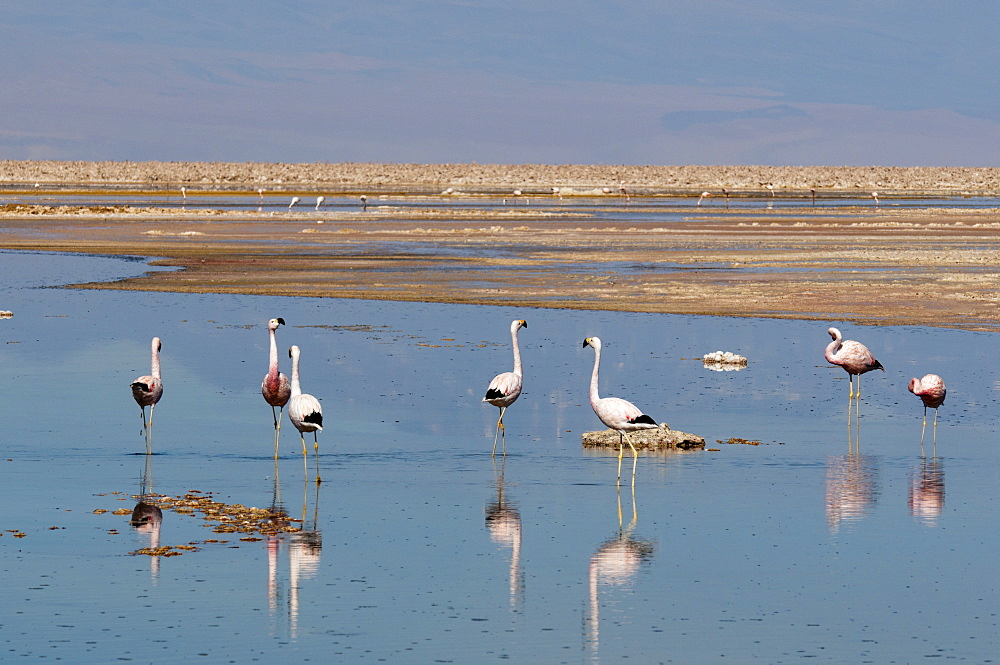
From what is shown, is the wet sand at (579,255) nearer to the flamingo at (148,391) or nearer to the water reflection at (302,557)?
the flamingo at (148,391)

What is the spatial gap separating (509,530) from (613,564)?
1.22 m

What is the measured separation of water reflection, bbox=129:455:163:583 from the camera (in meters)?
10.3

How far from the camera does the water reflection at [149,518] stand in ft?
33.9

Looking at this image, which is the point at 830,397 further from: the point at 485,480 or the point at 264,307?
the point at 264,307

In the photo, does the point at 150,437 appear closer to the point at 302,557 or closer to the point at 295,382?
the point at 295,382

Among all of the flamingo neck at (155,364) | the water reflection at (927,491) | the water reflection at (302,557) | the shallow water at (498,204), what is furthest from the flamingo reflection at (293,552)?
the shallow water at (498,204)

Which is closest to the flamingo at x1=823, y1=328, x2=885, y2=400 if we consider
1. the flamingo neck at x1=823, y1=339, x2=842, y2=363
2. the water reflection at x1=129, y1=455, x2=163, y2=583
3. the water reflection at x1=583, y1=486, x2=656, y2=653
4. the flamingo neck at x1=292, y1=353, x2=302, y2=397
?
the flamingo neck at x1=823, y1=339, x2=842, y2=363

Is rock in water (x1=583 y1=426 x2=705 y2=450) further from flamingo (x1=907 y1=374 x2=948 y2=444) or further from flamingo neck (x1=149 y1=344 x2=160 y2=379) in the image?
flamingo neck (x1=149 y1=344 x2=160 y2=379)

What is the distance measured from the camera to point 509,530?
1129cm

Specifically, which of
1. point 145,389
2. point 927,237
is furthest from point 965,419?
point 927,237

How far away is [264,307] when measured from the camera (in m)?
30.2

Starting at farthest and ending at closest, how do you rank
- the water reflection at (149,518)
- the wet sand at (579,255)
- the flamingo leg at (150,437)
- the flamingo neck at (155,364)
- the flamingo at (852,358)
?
the wet sand at (579,255) → the flamingo at (852,358) → the flamingo neck at (155,364) → the flamingo leg at (150,437) → the water reflection at (149,518)

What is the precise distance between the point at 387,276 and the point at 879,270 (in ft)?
40.9

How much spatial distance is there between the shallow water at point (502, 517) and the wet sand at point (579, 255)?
8940 millimetres
